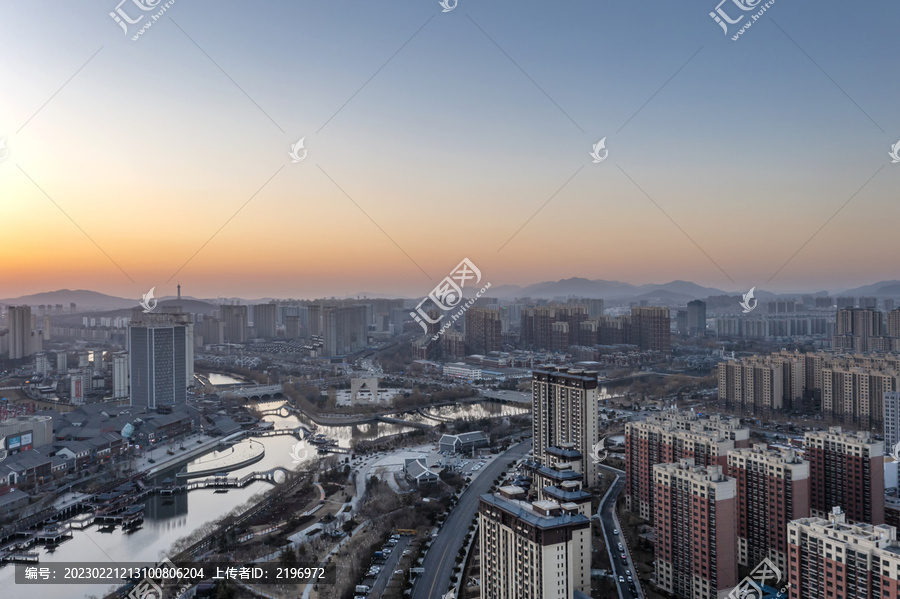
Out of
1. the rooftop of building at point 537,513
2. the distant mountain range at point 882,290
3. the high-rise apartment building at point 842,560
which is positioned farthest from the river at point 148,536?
the distant mountain range at point 882,290

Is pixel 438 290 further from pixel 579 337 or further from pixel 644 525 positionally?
pixel 579 337

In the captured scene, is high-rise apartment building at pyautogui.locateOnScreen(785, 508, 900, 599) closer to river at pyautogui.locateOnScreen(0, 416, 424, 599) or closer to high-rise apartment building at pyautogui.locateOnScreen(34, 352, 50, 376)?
river at pyautogui.locateOnScreen(0, 416, 424, 599)

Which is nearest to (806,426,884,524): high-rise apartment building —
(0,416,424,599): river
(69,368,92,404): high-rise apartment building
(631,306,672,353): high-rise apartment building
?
(0,416,424,599): river

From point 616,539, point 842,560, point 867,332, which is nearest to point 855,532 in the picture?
point 842,560

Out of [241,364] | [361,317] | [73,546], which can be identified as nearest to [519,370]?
[361,317]

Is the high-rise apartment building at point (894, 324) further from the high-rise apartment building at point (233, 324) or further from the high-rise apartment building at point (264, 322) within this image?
the high-rise apartment building at point (233, 324)
